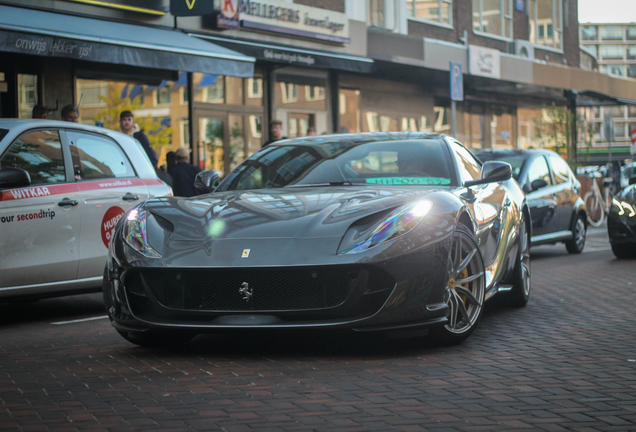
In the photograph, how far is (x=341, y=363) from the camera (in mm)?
5031

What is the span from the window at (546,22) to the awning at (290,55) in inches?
575

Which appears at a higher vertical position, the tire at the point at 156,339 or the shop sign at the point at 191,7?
the shop sign at the point at 191,7

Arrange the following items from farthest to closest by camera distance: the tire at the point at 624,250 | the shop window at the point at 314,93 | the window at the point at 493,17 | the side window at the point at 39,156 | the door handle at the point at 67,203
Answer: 1. the window at the point at 493,17
2. the shop window at the point at 314,93
3. the tire at the point at 624,250
4. the door handle at the point at 67,203
5. the side window at the point at 39,156

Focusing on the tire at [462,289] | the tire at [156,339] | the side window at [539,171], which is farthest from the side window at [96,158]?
the side window at [539,171]

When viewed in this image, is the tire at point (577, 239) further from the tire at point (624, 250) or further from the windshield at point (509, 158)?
the windshield at point (509, 158)

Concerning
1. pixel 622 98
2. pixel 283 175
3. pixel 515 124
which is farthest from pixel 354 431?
pixel 622 98

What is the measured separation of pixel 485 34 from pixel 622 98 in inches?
298

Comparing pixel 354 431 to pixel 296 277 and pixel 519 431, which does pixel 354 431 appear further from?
pixel 296 277

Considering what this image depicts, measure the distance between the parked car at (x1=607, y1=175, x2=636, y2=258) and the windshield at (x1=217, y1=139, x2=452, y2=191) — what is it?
6508 millimetres

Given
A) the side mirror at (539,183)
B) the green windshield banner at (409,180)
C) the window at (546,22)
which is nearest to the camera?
the green windshield banner at (409,180)

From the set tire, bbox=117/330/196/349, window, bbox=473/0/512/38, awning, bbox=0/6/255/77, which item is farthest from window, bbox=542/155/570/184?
window, bbox=473/0/512/38

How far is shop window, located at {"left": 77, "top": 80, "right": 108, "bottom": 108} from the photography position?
16.3 metres

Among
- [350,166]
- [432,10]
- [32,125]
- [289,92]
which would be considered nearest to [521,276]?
[350,166]

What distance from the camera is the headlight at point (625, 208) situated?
40.2ft
